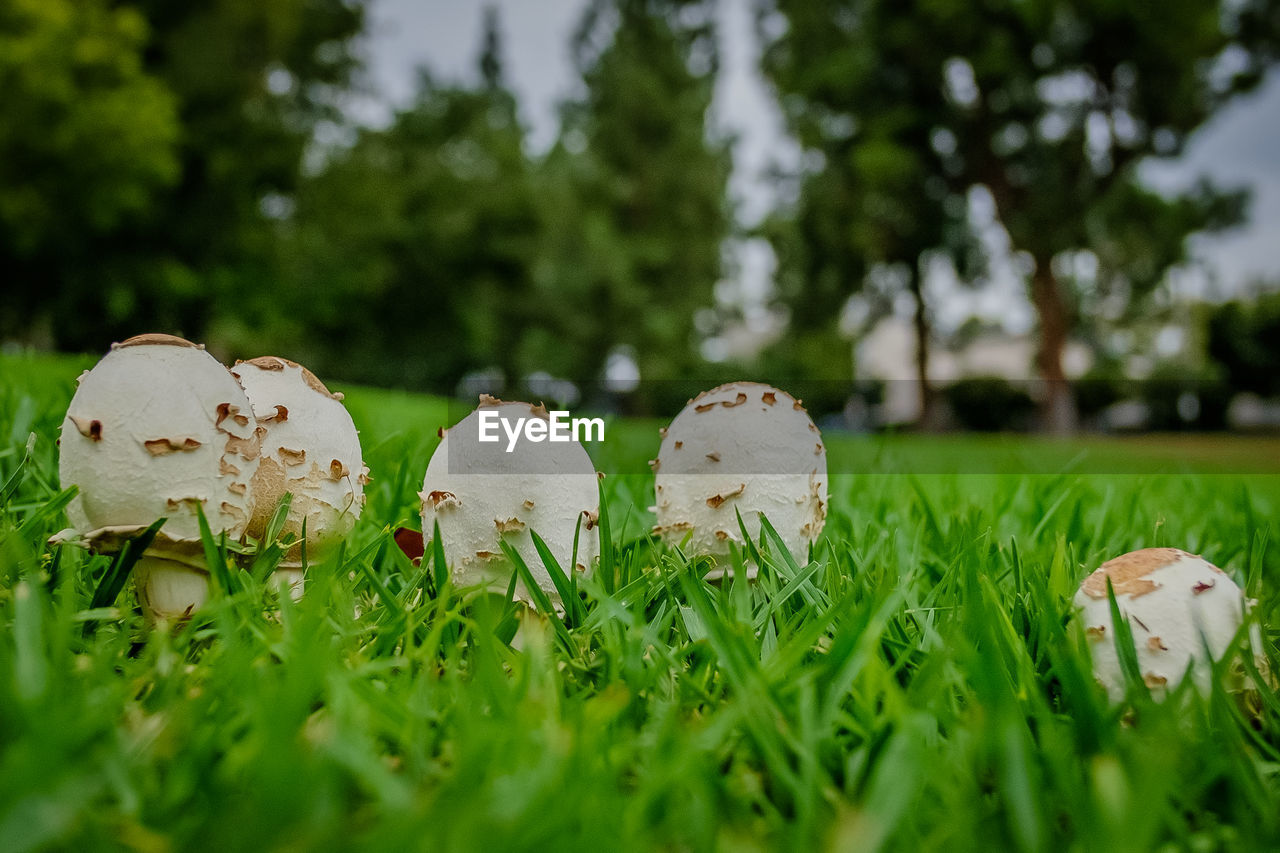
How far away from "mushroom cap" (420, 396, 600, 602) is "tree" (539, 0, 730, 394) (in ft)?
62.6

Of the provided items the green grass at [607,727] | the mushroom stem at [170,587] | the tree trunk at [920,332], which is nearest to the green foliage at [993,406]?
the tree trunk at [920,332]

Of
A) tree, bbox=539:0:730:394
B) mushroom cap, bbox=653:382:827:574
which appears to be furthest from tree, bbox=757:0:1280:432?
mushroom cap, bbox=653:382:827:574

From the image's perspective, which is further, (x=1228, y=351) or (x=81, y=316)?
(x=1228, y=351)

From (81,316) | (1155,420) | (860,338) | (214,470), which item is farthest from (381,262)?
(1155,420)

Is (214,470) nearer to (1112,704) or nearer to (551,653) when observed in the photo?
(551,653)

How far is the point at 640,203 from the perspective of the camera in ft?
72.1

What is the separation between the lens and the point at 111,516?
41.3 inches

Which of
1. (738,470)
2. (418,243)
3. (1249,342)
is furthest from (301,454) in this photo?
(1249,342)

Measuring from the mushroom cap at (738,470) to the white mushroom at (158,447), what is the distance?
27.6 inches

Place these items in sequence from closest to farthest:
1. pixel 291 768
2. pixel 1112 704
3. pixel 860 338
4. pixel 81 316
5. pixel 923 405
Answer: pixel 291 768 → pixel 1112 704 → pixel 81 316 → pixel 923 405 → pixel 860 338

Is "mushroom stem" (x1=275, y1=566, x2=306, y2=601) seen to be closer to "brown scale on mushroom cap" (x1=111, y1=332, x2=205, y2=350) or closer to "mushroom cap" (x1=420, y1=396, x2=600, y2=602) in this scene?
"mushroom cap" (x1=420, y1=396, x2=600, y2=602)

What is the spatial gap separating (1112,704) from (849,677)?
397mm

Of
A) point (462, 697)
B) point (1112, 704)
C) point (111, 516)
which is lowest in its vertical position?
point (1112, 704)

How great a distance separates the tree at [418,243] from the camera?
14.1 metres
